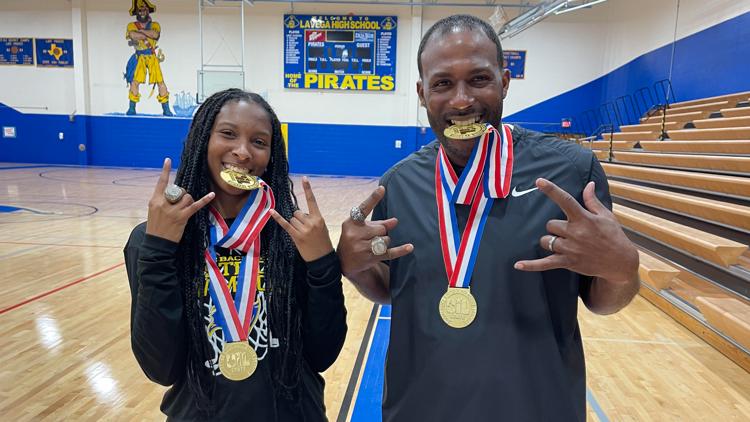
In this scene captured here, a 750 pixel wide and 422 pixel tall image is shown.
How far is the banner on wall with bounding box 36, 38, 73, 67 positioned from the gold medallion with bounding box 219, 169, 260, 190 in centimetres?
1517

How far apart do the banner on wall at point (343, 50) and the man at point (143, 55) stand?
355cm

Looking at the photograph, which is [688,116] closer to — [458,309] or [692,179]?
[692,179]

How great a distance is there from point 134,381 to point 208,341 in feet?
5.58

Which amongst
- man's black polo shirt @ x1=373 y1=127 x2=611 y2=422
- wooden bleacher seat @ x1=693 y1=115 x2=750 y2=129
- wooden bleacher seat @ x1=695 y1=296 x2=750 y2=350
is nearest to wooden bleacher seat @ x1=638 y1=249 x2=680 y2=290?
wooden bleacher seat @ x1=695 y1=296 x2=750 y2=350

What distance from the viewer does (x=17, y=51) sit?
13.4m

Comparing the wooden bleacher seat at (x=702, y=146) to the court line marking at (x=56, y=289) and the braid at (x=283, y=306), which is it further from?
the court line marking at (x=56, y=289)

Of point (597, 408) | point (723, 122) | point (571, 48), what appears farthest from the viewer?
point (571, 48)

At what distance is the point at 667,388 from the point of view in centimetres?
263

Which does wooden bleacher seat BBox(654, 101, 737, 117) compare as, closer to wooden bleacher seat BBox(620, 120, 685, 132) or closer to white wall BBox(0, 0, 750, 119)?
wooden bleacher seat BBox(620, 120, 685, 132)

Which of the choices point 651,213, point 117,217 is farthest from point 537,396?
point 117,217

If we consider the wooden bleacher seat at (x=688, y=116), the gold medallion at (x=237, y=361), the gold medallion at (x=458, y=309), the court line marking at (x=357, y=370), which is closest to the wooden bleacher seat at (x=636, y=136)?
the wooden bleacher seat at (x=688, y=116)

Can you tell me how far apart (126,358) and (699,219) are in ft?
16.1

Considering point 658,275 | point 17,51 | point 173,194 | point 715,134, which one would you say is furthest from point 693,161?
point 17,51

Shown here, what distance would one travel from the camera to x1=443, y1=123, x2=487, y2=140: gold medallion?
3.46ft
